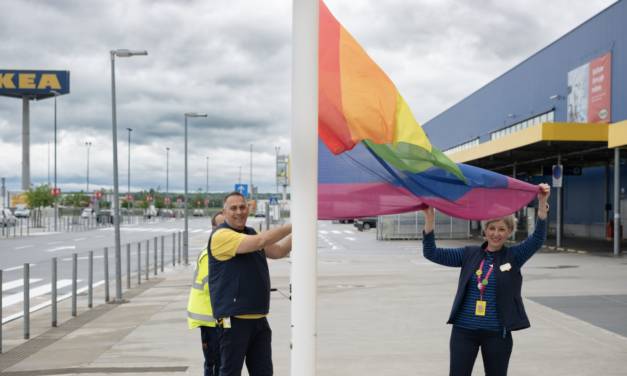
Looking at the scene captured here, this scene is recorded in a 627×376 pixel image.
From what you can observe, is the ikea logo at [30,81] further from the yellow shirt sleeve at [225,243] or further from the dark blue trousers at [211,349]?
the yellow shirt sleeve at [225,243]

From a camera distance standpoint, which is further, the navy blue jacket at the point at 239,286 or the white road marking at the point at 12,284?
the white road marking at the point at 12,284

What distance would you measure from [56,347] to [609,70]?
28.9 meters

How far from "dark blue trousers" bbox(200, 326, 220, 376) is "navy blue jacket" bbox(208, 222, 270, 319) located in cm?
75

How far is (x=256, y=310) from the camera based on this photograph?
13.2 ft

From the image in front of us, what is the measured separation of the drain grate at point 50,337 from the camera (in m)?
6.80

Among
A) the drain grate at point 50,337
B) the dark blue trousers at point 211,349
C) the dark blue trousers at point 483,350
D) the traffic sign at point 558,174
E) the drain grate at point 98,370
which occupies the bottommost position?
the drain grate at point 50,337

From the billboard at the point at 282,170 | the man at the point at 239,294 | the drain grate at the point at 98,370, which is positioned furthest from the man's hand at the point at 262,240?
the billboard at the point at 282,170

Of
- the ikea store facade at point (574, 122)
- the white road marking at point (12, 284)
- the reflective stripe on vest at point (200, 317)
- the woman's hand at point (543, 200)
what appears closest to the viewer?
the woman's hand at point (543, 200)

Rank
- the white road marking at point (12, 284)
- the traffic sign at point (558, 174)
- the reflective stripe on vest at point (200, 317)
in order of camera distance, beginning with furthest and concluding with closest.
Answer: the traffic sign at point (558, 174) → the white road marking at point (12, 284) → the reflective stripe on vest at point (200, 317)

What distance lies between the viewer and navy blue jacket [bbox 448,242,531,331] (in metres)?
3.76

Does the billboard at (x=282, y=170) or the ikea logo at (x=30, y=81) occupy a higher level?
the ikea logo at (x=30, y=81)

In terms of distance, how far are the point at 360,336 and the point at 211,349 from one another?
136 inches

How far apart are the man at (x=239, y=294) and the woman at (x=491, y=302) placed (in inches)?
52.7

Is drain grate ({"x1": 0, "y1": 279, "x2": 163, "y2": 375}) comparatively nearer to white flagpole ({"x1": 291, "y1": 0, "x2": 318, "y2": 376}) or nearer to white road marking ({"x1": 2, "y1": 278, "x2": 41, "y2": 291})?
white road marking ({"x1": 2, "y1": 278, "x2": 41, "y2": 291})
